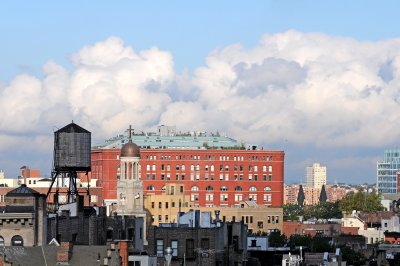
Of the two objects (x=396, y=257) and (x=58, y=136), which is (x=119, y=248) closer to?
(x=58, y=136)

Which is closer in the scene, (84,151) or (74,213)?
(74,213)

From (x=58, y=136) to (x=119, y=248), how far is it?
183 feet

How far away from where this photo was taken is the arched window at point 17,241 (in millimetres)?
97375

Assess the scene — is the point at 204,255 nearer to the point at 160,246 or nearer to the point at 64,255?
the point at 160,246

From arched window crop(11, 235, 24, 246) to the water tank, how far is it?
42.7m

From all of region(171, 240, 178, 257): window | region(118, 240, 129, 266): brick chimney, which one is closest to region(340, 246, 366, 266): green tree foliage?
region(171, 240, 178, 257): window

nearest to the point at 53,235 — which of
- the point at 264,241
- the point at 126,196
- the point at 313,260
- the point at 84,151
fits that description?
the point at 313,260

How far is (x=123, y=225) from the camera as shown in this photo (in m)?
125

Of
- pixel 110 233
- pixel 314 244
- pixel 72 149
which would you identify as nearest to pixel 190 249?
pixel 110 233

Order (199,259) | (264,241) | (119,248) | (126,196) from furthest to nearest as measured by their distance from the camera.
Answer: (126,196) < (264,241) < (199,259) < (119,248)

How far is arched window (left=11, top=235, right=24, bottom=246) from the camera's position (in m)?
97.4

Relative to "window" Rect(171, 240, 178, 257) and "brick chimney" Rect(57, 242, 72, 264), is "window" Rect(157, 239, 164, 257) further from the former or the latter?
"brick chimney" Rect(57, 242, 72, 264)

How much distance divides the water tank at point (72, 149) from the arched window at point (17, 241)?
42734mm

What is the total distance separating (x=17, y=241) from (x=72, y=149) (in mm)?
46930
